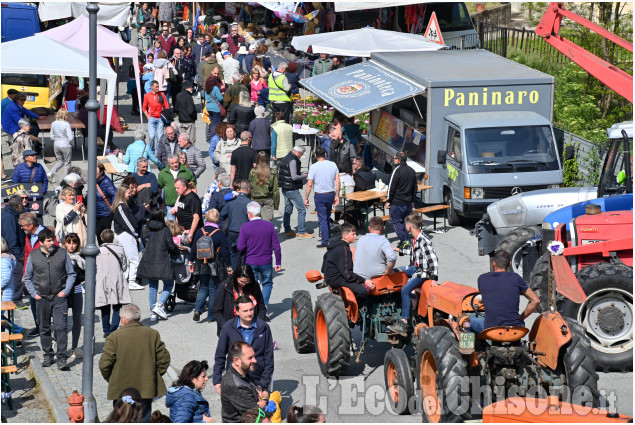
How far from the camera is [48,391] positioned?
38.4 ft

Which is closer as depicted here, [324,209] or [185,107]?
[324,209]

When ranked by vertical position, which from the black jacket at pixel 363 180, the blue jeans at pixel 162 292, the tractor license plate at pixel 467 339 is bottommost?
the blue jeans at pixel 162 292

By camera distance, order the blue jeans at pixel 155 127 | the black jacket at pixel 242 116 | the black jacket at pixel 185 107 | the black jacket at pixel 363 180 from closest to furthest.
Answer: the black jacket at pixel 363 180 → the black jacket at pixel 242 116 → the black jacket at pixel 185 107 → the blue jeans at pixel 155 127

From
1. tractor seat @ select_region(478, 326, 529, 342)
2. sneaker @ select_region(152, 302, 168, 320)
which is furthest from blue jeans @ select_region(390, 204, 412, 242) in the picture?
tractor seat @ select_region(478, 326, 529, 342)

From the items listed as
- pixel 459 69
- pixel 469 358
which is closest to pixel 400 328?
pixel 469 358

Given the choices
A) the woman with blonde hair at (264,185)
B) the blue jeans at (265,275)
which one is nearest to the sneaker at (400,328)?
the blue jeans at (265,275)

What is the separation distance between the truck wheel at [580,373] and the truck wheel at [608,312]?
207cm

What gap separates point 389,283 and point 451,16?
1922 centimetres

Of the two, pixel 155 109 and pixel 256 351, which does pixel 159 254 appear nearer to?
pixel 256 351

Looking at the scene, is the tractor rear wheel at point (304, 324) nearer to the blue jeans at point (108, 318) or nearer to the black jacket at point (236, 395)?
the blue jeans at point (108, 318)

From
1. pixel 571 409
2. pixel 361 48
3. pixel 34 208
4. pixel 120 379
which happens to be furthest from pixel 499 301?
pixel 361 48

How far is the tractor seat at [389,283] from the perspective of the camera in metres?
11.8

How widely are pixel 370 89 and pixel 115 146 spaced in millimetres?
8111

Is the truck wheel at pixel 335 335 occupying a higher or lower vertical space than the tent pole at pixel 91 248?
lower
